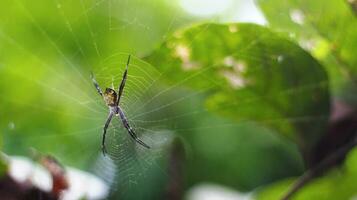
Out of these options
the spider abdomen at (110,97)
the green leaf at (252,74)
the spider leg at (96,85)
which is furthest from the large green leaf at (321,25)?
the spider abdomen at (110,97)

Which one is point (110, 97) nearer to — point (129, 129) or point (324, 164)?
point (129, 129)

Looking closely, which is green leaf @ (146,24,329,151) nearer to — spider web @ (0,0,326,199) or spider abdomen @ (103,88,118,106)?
spider web @ (0,0,326,199)

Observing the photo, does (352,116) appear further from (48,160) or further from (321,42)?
(48,160)

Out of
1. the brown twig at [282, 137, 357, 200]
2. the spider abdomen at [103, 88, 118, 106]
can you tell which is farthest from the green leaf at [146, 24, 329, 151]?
the spider abdomen at [103, 88, 118, 106]

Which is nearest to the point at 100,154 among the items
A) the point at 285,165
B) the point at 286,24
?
the point at 285,165

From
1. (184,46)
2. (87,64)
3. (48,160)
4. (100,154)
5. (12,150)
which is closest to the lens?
(184,46)

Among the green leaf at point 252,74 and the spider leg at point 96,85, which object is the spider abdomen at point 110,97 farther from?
the green leaf at point 252,74
